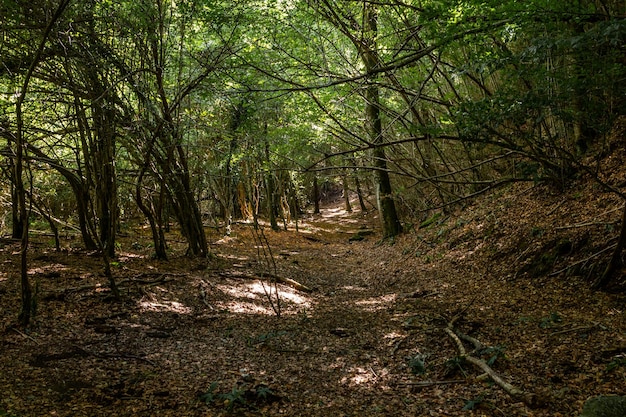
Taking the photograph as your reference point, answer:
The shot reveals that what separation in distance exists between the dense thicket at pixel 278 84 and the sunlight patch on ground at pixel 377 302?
6.14ft

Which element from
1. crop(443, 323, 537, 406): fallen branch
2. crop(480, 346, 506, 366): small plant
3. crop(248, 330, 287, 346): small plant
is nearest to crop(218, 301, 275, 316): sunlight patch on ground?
crop(248, 330, 287, 346): small plant

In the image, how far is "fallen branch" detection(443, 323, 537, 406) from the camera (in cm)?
378

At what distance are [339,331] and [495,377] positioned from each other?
2.81 meters

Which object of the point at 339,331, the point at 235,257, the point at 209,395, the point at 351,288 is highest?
the point at 235,257

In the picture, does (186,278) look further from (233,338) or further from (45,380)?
(45,380)

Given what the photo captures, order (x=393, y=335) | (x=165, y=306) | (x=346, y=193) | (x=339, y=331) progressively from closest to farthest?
1. (x=393, y=335)
2. (x=339, y=331)
3. (x=165, y=306)
4. (x=346, y=193)

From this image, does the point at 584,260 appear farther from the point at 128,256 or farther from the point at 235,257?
the point at 128,256

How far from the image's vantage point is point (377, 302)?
8.45m

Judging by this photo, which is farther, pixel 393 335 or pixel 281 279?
pixel 281 279

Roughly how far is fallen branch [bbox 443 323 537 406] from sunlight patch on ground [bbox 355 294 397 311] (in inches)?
98.4

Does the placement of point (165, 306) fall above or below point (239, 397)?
above

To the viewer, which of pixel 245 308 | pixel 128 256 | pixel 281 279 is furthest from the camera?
pixel 128 256

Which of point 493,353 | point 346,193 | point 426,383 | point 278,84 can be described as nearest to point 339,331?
point 426,383

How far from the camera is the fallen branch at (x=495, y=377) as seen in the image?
378 cm
